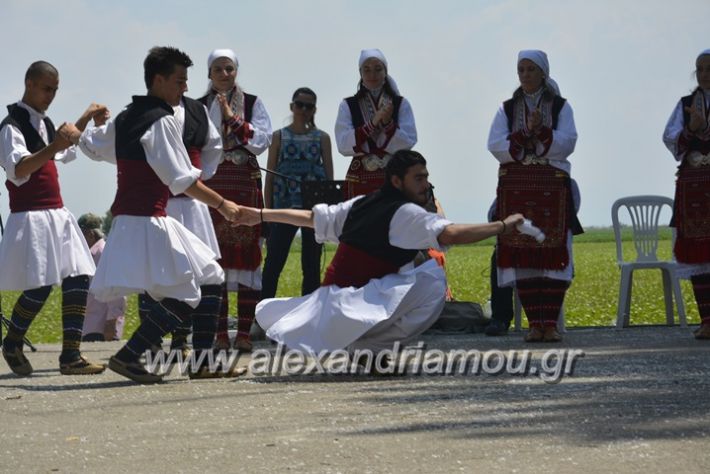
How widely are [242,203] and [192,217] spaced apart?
2121mm

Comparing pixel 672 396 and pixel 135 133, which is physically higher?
pixel 135 133

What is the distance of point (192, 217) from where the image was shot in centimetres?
987

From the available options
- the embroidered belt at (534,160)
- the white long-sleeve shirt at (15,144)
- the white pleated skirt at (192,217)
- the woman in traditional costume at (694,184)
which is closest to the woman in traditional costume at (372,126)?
the embroidered belt at (534,160)

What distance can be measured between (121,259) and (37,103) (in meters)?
1.63

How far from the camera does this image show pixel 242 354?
37.9 ft

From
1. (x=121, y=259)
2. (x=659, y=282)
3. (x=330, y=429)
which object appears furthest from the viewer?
(x=659, y=282)

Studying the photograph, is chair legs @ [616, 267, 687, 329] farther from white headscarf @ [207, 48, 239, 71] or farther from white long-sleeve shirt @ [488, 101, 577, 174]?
white headscarf @ [207, 48, 239, 71]

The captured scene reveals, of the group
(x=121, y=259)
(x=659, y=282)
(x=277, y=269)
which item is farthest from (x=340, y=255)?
(x=659, y=282)

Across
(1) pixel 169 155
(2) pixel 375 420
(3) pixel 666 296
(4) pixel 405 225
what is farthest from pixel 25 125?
(3) pixel 666 296

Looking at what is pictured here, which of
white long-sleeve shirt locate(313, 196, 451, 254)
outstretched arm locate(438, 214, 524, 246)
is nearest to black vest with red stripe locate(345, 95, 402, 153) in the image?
white long-sleeve shirt locate(313, 196, 451, 254)

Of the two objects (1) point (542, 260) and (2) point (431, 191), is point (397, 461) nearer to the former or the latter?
(2) point (431, 191)

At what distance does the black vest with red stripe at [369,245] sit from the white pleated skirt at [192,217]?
36.1 inches

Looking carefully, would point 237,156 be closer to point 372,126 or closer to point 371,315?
point 372,126

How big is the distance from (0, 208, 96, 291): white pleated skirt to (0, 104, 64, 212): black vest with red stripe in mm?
60
